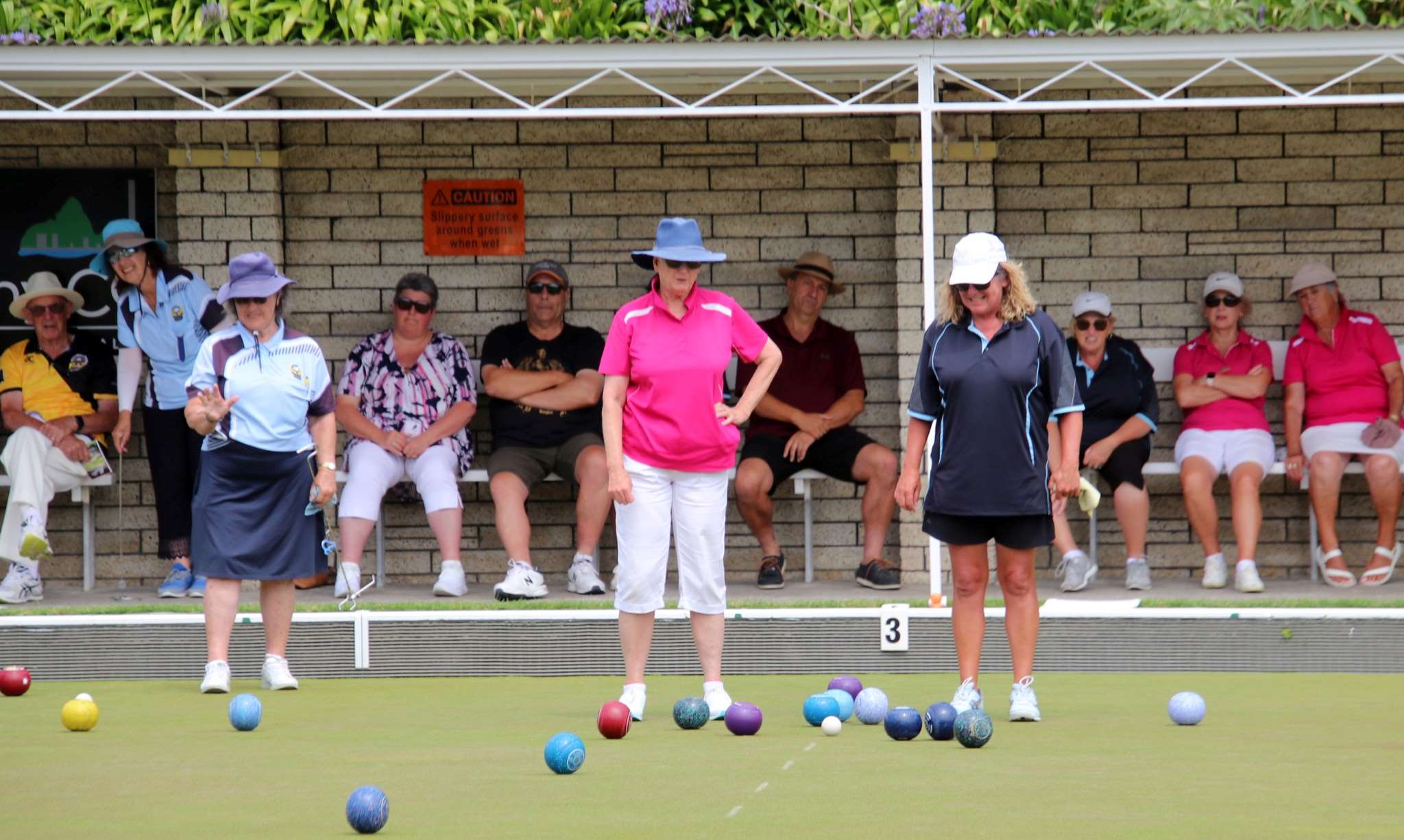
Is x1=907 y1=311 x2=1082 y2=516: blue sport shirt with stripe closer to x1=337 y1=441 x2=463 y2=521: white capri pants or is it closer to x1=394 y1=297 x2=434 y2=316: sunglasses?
x1=337 y1=441 x2=463 y2=521: white capri pants

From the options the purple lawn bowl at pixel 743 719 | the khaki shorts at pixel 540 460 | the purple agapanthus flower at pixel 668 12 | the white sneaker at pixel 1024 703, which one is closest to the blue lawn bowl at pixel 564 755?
the purple lawn bowl at pixel 743 719

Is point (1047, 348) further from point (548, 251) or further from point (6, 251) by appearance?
point (6, 251)

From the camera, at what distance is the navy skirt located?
6926 millimetres

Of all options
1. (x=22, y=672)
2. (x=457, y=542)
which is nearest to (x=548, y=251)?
(x=457, y=542)

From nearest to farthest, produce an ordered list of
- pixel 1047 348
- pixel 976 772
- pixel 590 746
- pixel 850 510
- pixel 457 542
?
pixel 976 772
pixel 590 746
pixel 1047 348
pixel 457 542
pixel 850 510

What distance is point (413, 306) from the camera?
9227mm

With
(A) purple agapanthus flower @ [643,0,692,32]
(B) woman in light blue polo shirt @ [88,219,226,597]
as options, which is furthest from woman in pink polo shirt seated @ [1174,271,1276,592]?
(B) woman in light blue polo shirt @ [88,219,226,597]

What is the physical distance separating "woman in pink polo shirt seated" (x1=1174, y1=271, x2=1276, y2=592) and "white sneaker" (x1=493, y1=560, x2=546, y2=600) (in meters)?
3.21

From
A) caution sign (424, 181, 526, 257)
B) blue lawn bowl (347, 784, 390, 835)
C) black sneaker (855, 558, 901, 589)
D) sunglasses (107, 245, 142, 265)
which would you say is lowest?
black sneaker (855, 558, 901, 589)

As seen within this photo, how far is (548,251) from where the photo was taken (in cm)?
990

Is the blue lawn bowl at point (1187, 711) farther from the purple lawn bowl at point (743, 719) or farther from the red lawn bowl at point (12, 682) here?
the red lawn bowl at point (12, 682)

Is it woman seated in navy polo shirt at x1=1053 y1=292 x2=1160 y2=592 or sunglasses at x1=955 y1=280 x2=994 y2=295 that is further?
woman seated in navy polo shirt at x1=1053 y1=292 x2=1160 y2=592

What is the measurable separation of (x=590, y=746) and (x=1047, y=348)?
75.5 inches

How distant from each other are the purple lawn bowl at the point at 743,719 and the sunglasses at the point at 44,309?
5.19 meters
